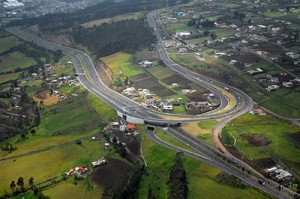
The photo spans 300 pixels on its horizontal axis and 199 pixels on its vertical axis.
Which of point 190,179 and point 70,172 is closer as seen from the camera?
point 190,179

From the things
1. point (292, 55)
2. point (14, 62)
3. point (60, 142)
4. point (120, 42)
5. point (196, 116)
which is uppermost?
point (292, 55)

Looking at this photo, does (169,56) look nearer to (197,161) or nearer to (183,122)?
(183,122)

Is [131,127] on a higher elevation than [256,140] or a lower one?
higher

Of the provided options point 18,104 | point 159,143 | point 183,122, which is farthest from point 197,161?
point 18,104

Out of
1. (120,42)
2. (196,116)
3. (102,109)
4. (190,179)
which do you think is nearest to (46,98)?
(102,109)

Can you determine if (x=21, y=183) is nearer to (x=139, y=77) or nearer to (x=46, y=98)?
(x=46, y=98)

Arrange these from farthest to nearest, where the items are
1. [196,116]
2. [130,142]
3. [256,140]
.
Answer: [196,116]
[130,142]
[256,140]

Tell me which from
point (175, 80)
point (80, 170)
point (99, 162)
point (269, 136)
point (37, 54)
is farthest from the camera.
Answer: point (37, 54)

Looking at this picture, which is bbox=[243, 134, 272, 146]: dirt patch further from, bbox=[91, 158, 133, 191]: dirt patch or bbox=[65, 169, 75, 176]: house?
bbox=[65, 169, 75, 176]: house
